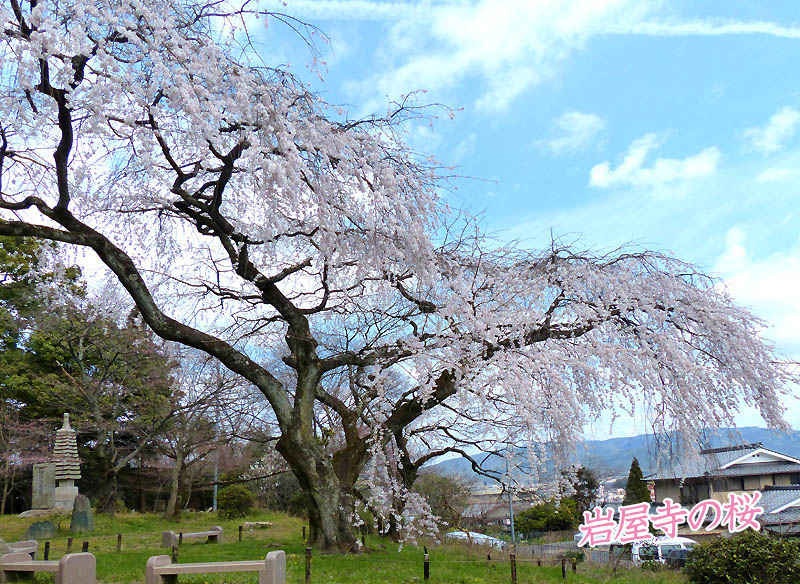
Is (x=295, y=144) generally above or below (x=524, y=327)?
above

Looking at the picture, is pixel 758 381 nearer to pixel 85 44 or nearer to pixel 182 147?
pixel 182 147

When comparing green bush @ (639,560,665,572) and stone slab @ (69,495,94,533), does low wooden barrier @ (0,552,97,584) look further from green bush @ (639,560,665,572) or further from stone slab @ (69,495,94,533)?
green bush @ (639,560,665,572)

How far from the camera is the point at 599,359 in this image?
882cm

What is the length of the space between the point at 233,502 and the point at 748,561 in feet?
56.3

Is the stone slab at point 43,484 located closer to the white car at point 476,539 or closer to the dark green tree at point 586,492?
the white car at point 476,539

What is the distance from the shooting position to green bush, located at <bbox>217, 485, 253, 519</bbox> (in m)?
21.4

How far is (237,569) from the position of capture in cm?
608

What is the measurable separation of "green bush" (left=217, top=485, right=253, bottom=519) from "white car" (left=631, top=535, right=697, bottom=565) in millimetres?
12744

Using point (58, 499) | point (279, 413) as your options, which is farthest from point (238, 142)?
point (58, 499)

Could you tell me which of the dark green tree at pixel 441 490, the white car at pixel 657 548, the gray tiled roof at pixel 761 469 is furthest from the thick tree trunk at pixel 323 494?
the gray tiled roof at pixel 761 469

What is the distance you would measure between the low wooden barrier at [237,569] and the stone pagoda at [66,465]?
11284mm

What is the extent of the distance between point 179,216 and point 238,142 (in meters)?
2.96

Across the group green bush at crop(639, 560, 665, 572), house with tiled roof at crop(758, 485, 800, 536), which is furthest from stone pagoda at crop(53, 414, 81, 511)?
house with tiled roof at crop(758, 485, 800, 536)

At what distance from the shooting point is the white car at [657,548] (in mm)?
12155
